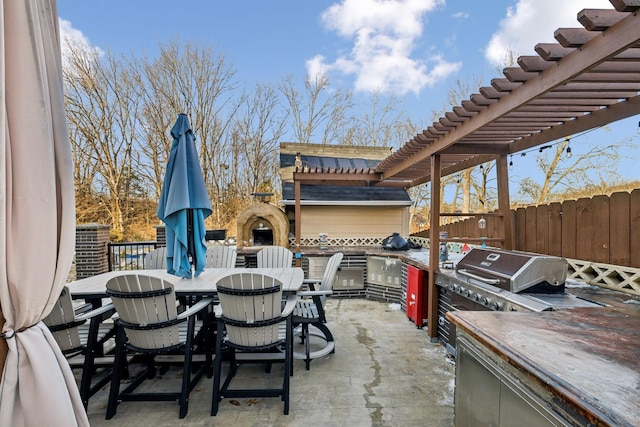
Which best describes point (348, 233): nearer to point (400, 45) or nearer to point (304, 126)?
point (304, 126)

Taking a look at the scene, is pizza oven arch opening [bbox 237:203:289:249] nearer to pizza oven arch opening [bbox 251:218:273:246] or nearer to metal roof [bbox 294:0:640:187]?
pizza oven arch opening [bbox 251:218:273:246]

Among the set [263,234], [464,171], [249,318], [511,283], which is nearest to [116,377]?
[249,318]

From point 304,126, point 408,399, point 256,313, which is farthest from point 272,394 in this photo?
point 304,126

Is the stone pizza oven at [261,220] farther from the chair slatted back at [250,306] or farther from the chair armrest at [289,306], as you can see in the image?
the chair slatted back at [250,306]

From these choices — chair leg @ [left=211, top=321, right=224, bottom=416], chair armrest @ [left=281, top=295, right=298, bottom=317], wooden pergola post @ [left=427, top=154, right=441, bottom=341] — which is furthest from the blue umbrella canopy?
wooden pergola post @ [left=427, top=154, right=441, bottom=341]

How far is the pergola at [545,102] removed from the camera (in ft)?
5.25

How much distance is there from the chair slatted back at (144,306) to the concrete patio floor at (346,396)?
25.3 inches

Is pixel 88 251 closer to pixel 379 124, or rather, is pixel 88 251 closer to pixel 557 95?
pixel 557 95

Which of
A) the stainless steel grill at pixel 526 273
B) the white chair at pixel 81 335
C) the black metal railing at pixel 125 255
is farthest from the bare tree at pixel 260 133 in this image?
the stainless steel grill at pixel 526 273

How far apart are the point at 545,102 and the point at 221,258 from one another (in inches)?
180

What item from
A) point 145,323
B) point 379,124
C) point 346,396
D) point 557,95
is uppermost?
point 379,124

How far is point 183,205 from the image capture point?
337 centimetres

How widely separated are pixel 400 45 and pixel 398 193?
36.7 feet

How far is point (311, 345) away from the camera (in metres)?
4.08
